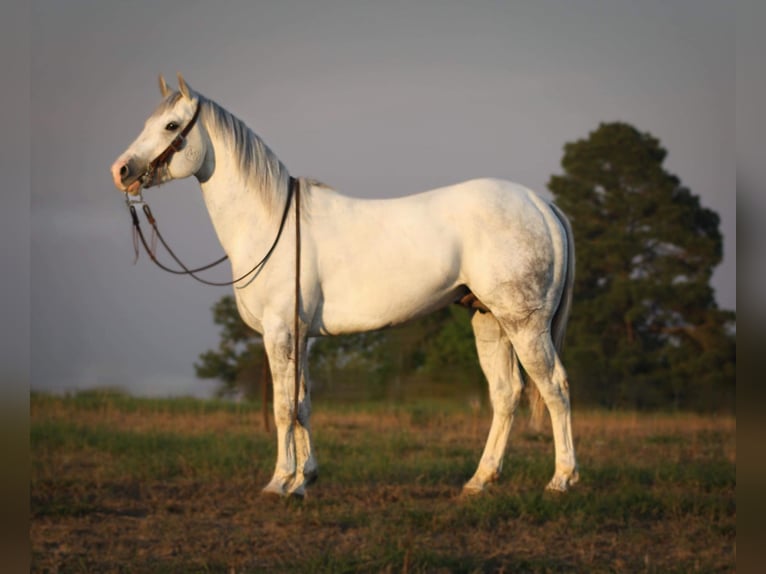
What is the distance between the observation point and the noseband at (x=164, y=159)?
267 inches

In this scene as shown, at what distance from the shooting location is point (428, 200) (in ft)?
23.3

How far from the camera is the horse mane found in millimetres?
6996

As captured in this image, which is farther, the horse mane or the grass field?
the horse mane

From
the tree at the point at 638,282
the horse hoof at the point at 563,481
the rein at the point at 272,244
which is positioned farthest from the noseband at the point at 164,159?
the tree at the point at 638,282

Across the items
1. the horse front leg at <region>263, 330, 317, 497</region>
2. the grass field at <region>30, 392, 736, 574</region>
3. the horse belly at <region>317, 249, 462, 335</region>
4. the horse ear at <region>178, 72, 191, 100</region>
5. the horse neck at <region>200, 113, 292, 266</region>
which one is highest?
the horse ear at <region>178, 72, 191, 100</region>

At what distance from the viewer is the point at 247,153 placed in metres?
7.05

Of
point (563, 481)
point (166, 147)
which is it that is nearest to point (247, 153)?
point (166, 147)

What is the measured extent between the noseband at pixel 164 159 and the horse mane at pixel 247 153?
0.14 metres

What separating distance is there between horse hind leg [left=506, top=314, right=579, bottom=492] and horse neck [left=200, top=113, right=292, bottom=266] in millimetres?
2029

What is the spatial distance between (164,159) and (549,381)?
3379 millimetres

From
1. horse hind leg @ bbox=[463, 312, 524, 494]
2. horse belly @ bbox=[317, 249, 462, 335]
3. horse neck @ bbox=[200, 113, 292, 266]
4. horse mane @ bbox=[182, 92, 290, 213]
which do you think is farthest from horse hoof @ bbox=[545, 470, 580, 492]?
horse mane @ bbox=[182, 92, 290, 213]

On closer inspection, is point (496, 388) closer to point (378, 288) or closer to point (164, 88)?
point (378, 288)

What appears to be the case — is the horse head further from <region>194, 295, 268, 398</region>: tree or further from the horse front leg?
<region>194, 295, 268, 398</region>: tree

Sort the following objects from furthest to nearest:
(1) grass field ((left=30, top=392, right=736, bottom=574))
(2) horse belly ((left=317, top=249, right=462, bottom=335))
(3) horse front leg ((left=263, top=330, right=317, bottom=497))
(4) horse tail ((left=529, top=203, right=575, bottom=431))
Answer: (4) horse tail ((left=529, top=203, right=575, bottom=431)) → (2) horse belly ((left=317, top=249, right=462, bottom=335)) → (3) horse front leg ((left=263, top=330, right=317, bottom=497)) → (1) grass field ((left=30, top=392, right=736, bottom=574))
